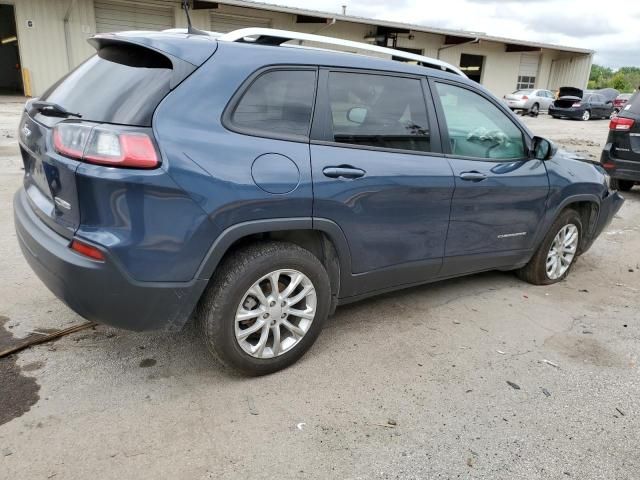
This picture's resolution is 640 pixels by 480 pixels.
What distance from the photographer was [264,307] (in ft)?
9.36

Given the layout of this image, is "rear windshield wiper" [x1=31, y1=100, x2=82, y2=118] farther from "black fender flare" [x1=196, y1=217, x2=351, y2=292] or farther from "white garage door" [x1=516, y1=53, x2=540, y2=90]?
"white garage door" [x1=516, y1=53, x2=540, y2=90]

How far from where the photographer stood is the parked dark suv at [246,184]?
2.40 m

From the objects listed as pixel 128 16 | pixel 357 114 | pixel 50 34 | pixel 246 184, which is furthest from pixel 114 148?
pixel 128 16

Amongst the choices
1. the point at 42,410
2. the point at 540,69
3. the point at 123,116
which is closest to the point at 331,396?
the point at 42,410

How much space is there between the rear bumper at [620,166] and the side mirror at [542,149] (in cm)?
A: 427

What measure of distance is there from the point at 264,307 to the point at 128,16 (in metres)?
20.1

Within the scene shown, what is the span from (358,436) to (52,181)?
1930 mm

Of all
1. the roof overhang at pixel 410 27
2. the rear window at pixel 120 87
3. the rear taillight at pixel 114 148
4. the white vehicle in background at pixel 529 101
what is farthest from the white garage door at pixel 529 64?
the rear taillight at pixel 114 148

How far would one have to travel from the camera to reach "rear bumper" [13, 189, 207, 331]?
2.40m

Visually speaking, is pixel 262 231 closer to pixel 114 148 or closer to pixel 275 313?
pixel 275 313

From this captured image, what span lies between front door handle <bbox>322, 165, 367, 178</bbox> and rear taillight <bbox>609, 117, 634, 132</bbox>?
618 cm

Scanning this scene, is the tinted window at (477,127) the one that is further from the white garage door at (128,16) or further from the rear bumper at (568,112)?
the rear bumper at (568,112)

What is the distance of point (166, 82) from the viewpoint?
250 cm

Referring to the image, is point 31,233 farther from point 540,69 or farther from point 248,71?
point 540,69
